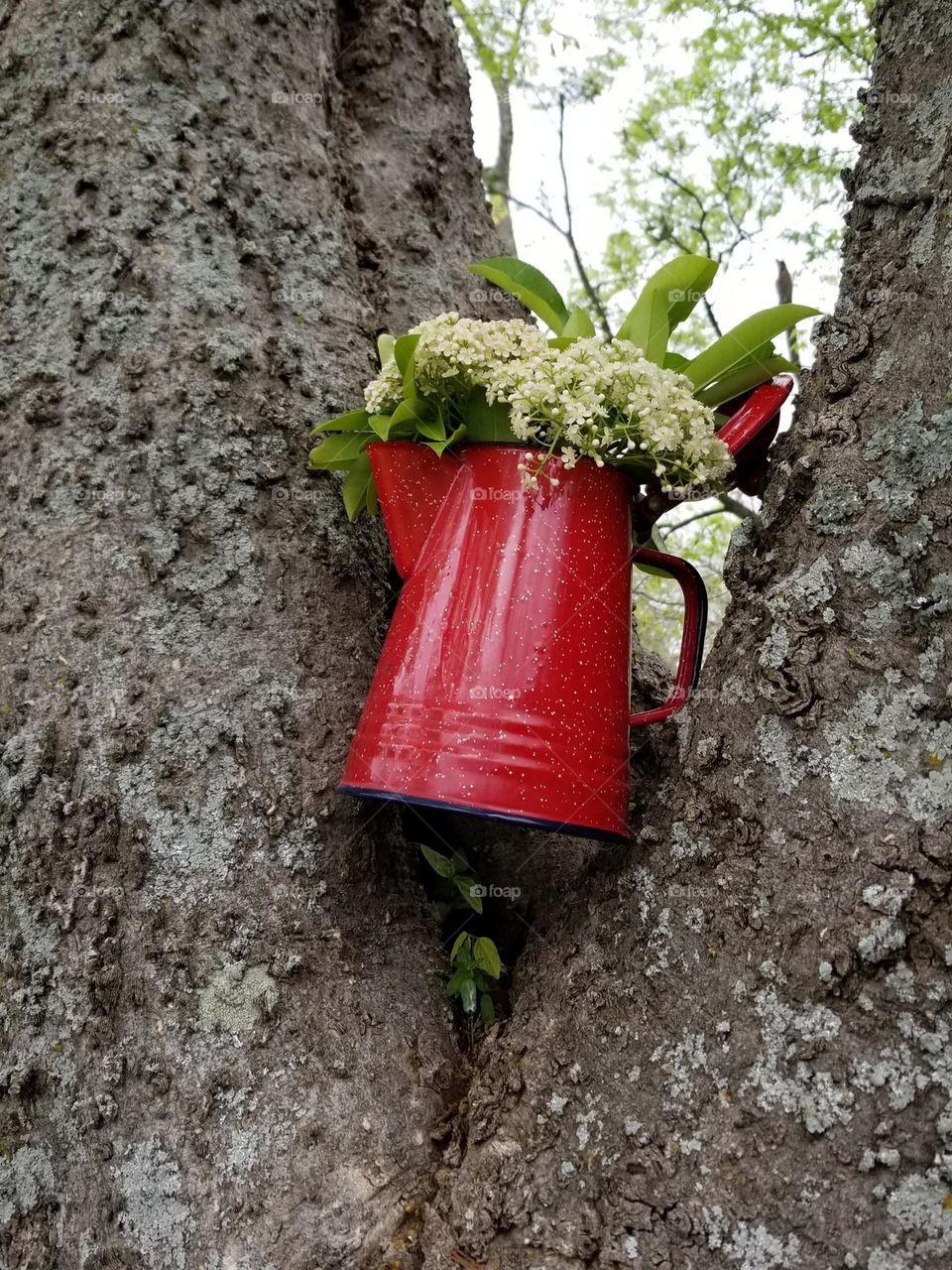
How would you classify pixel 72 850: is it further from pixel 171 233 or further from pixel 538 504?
pixel 171 233

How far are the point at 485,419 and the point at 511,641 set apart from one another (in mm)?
354

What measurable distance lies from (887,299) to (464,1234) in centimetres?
129

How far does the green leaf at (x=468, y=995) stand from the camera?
51.2 inches

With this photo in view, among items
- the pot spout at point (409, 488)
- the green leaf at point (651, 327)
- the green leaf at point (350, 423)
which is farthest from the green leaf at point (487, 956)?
the green leaf at point (651, 327)

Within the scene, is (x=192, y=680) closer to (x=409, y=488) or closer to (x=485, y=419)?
(x=409, y=488)

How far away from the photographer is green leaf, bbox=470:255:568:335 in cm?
141

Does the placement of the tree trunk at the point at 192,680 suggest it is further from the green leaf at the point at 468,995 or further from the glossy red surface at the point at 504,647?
the glossy red surface at the point at 504,647

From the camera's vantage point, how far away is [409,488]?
1360 mm

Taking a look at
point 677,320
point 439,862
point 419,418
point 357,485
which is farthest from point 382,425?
point 439,862

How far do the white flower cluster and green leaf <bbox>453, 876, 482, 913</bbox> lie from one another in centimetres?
64

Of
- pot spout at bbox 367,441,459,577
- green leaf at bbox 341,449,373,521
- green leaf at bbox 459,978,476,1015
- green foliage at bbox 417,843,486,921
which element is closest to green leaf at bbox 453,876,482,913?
green foliage at bbox 417,843,486,921

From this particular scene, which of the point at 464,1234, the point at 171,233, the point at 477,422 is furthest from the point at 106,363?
the point at 464,1234

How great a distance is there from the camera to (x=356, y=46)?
212 centimetres

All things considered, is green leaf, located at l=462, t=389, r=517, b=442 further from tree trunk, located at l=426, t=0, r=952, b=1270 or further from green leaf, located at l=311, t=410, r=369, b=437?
tree trunk, located at l=426, t=0, r=952, b=1270
